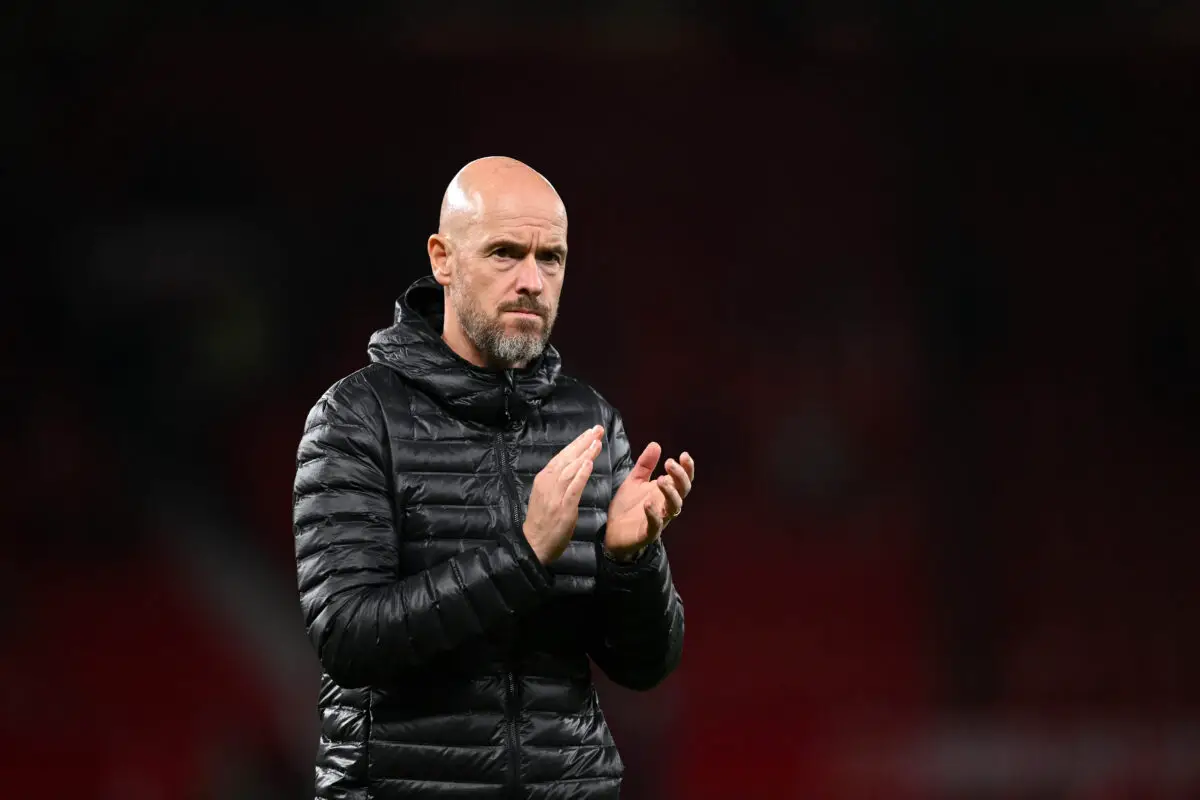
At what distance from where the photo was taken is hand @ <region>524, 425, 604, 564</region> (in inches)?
49.4

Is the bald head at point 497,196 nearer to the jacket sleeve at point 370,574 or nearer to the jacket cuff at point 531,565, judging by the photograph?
the jacket sleeve at point 370,574

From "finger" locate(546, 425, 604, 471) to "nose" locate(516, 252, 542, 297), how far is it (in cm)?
19

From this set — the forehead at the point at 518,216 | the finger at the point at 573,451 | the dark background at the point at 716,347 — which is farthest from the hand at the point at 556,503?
the dark background at the point at 716,347

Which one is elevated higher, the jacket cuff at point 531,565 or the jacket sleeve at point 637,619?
the jacket cuff at point 531,565

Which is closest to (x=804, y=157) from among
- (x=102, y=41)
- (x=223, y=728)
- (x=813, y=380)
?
(x=813, y=380)

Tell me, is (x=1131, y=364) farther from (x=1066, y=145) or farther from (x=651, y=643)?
(x=651, y=643)

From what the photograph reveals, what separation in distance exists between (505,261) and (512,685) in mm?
421

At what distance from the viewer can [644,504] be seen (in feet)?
4.23

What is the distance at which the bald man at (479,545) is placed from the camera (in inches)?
49.9

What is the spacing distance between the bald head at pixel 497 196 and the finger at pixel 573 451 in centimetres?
26

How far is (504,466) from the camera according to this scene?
1.40 meters

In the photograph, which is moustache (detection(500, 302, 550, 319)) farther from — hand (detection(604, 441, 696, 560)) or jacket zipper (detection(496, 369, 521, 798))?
hand (detection(604, 441, 696, 560))

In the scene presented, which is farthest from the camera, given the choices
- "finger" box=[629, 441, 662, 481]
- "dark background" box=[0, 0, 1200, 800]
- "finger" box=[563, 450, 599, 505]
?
"dark background" box=[0, 0, 1200, 800]

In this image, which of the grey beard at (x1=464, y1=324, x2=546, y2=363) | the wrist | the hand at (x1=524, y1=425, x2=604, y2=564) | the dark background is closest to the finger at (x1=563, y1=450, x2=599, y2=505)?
the hand at (x1=524, y1=425, x2=604, y2=564)
